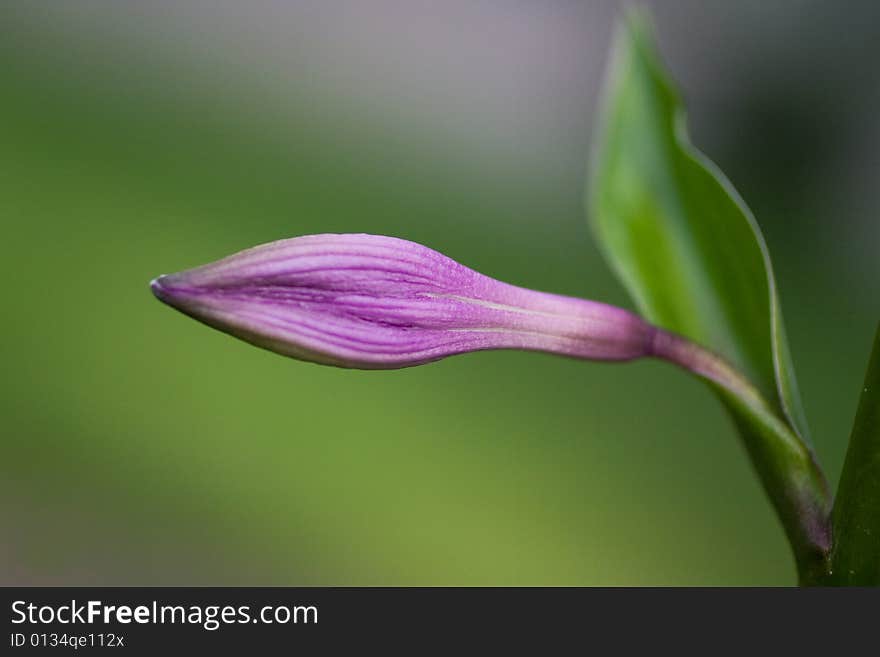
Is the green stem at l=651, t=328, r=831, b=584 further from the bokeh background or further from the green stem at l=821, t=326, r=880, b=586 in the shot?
the bokeh background

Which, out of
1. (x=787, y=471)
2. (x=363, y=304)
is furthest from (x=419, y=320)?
(x=787, y=471)

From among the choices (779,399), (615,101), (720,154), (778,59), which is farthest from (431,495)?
(778,59)

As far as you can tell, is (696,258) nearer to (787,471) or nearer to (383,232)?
(787,471)

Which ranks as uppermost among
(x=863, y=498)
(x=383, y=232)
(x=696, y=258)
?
(x=383, y=232)

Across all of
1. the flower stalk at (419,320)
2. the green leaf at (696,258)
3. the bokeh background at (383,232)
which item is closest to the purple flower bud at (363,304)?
the flower stalk at (419,320)

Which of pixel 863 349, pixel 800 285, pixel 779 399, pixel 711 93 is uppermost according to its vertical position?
pixel 711 93

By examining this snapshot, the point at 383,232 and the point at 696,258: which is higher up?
the point at 383,232

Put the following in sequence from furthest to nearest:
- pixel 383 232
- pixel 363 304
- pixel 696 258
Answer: pixel 383 232, pixel 696 258, pixel 363 304

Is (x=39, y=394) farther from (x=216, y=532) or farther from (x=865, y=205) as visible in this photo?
(x=865, y=205)
